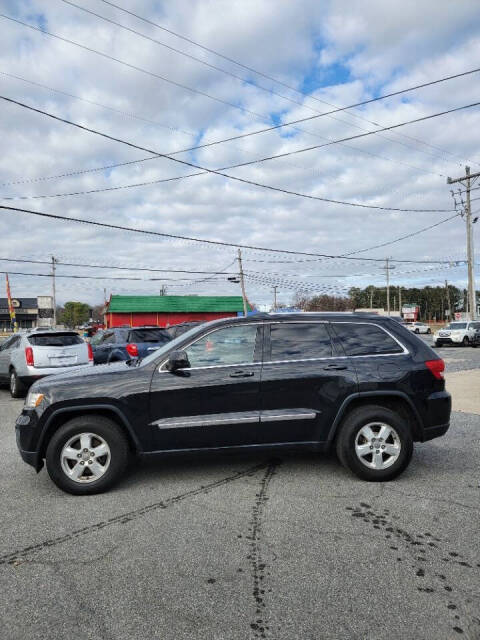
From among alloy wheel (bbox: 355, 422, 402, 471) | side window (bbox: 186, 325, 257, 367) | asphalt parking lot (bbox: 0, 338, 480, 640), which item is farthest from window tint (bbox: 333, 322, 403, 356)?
asphalt parking lot (bbox: 0, 338, 480, 640)

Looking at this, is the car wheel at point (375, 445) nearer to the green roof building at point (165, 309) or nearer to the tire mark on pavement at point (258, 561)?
the tire mark on pavement at point (258, 561)

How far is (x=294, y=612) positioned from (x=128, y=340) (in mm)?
10532

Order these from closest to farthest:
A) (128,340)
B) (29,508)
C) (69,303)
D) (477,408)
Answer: (29,508)
(477,408)
(128,340)
(69,303)

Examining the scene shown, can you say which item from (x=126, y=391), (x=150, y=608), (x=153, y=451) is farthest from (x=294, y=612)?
(x=126, y=391)

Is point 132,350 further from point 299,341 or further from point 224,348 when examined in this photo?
point 299,341

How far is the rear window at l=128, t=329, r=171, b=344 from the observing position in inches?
485

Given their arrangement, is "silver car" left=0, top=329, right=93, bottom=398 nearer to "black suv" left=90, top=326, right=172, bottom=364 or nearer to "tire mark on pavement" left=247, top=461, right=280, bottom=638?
"black suv" left=90, top=326, right=172, bottom=364

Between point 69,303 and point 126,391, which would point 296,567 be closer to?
point 126,391

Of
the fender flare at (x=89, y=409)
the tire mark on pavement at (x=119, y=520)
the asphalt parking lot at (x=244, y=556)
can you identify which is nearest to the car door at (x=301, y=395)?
the asphalt parking lot at (x=244, y=556)

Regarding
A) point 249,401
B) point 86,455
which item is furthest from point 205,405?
point 86,455

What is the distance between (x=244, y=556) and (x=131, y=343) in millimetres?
9586

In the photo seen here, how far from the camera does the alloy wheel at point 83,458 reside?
423cm

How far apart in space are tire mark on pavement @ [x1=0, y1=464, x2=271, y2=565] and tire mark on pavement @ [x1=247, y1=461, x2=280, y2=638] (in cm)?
39

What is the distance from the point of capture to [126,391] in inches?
170
